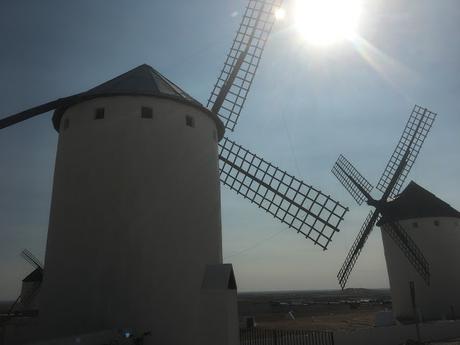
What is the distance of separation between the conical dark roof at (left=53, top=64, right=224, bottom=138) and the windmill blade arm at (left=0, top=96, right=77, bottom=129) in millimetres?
151

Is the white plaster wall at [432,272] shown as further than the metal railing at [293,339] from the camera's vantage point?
Yes

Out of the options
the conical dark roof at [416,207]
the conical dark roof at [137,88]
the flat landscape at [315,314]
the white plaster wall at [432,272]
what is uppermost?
the conical dark roof at [137,88]

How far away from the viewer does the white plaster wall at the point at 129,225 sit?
31.2ft

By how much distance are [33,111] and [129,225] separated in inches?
200

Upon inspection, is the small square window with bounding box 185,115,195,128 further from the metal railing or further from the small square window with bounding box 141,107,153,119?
the metal railing

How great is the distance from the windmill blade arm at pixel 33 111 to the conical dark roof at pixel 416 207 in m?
22.2

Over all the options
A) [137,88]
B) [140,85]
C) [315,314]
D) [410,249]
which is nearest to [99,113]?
[137,88]

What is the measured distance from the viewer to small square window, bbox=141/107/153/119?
11.1 m

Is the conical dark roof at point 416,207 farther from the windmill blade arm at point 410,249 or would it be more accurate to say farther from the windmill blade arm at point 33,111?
the windmill blade arm at point 33,111

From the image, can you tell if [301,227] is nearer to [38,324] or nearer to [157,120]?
[157,120]

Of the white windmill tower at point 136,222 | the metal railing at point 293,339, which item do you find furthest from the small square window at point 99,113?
the metal railing at point 293,339

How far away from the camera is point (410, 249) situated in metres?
23.9

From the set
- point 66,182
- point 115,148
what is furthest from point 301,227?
point 66,182

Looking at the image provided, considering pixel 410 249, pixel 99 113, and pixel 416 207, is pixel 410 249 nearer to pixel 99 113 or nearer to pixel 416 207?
pixel 416 207
